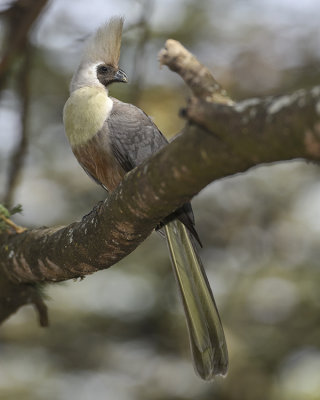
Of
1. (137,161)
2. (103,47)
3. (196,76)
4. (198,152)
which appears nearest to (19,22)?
(103,47)

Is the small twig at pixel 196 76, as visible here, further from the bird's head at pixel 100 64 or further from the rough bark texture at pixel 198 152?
the bird's head at pixel 100 64

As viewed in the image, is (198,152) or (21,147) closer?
(198,152)

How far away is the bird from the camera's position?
9.80 feet

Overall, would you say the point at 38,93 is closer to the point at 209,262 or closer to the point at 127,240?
the point at 209,262

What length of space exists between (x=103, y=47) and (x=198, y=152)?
2.30m

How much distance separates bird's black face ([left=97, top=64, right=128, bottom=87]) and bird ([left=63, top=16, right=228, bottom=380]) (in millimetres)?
85

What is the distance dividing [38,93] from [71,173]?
86 cm

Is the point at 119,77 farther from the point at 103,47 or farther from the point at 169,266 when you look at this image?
the point at 169,266

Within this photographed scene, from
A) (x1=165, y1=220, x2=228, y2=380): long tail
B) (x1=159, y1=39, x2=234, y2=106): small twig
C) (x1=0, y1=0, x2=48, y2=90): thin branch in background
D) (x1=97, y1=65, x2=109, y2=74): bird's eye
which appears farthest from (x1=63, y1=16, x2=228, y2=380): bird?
(x1=159, y1=39, x2=234, y2=106): small twig

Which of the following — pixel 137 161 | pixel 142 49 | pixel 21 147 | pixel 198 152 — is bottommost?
pixel 198 152

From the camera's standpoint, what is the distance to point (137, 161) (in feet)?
10.8

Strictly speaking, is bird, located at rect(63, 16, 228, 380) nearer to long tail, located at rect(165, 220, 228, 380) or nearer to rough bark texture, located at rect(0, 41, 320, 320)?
long tail, located at rect(165, 220, 228, 380)

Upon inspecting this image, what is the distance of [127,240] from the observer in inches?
95.7

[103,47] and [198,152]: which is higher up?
[103,47]
